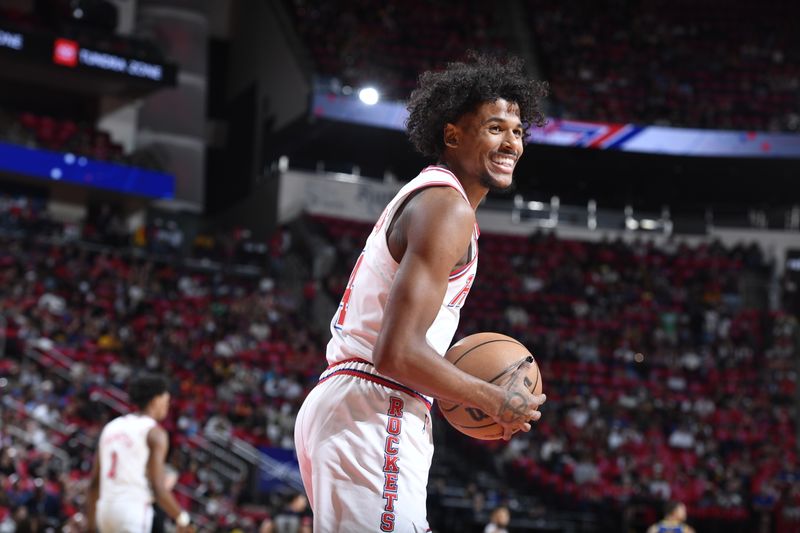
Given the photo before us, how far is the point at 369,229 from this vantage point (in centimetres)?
2519

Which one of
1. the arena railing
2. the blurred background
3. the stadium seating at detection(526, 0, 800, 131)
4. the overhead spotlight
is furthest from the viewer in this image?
the stadium seating at detection(526, 0, 800, 131)

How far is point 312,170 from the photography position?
86.2ft

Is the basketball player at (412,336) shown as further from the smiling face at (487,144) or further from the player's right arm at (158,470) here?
the player's right arm at (158,470)

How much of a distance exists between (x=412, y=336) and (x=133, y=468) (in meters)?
4.14

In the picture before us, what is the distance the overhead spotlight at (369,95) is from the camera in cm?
2384

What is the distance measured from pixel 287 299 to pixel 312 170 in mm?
5507

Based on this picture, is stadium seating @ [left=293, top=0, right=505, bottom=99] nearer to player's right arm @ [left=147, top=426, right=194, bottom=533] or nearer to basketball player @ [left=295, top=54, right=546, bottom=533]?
player's right arm @ [left=147, top=426, right=194, bottom=533]

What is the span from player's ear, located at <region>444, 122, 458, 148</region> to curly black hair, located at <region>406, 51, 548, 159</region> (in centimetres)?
2

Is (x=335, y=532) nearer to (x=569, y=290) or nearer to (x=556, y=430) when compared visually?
(x=556, y=430)

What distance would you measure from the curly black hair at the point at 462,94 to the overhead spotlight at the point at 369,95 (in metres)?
20.7

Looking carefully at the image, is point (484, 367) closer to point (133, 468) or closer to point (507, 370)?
point (507, 370)

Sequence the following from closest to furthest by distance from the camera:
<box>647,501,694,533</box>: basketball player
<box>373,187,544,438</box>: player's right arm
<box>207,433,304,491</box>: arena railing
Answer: <box>373,187,544,438</box>: player's right arm
<box>647,501,694,533</box>: basketball player
<box>207,433,304,491</box>: arena railing

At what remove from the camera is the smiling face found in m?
3.06

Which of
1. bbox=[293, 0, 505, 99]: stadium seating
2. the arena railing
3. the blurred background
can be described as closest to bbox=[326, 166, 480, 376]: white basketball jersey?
the blurred background
